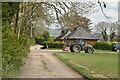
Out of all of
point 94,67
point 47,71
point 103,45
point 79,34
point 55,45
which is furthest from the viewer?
point 79,34

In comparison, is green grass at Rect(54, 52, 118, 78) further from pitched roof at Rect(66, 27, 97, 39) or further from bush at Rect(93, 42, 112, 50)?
pitched roof at Rect(66, 27, 97, 39)

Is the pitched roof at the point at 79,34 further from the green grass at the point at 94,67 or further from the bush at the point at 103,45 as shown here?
the green grass at the point at 94,67

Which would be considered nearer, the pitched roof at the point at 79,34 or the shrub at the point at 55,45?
the shrub at the point at 55,45

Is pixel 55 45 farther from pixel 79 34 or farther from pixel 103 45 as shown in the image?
pixel 103 45

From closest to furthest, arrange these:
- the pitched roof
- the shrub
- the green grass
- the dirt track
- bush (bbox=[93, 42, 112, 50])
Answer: the dirt track, the green grass, the shrub, bush (bbox=[93, 42, 112, 50]), the pitched roof

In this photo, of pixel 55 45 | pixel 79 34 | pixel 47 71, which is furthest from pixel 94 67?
pixel 79 34

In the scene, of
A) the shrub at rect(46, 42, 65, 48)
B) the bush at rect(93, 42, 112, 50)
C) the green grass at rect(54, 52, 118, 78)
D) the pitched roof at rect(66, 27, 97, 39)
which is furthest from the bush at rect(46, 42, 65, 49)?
the green grass at rect(54, 52, 118, 78)

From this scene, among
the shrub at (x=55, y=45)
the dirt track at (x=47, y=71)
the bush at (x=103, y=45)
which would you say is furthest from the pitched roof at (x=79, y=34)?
the dirt track at (x=47, y=71)

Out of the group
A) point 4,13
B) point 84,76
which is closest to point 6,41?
point 4,13

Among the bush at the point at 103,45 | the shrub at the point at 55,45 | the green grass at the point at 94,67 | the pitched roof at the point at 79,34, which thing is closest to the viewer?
the green grass at the point at 94,67

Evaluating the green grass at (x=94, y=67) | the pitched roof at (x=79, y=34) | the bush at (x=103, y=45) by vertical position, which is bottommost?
the green grass at (x=94, y=67)

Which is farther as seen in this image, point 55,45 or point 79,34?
point 79,34

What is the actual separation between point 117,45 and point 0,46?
4120cm

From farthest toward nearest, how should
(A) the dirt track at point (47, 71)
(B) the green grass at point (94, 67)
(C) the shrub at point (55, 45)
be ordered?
(C) the shrub at point (55, 45)
(B) the green grass at point (94, 67)
(A) the dirt track at point (47, 71)
